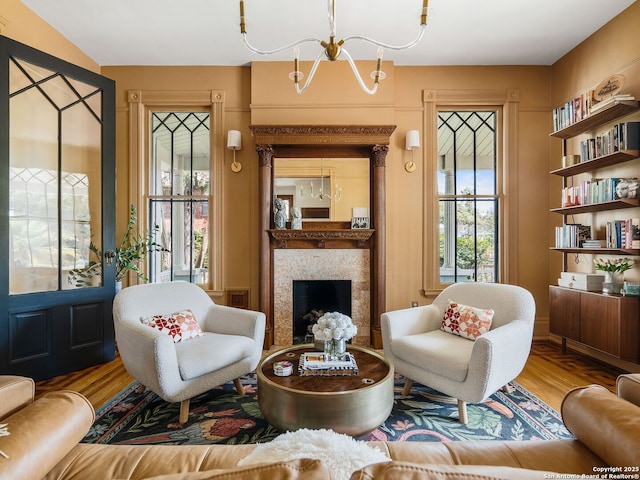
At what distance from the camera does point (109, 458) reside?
38.5 inches

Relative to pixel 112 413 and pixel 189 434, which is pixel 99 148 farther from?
pixel 189 434

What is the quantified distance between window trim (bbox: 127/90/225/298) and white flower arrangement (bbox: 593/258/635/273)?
3683 millimetres

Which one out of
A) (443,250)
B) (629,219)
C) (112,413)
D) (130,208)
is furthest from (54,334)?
(629,219)

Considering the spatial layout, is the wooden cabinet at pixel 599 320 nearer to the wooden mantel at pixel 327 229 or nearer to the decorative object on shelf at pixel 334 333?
the wooden mantel at pixel 327 229

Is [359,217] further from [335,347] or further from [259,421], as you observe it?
[259,421]

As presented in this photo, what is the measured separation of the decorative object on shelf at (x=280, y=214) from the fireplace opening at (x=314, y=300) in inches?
25.4

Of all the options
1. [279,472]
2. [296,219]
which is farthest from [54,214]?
[279,472]

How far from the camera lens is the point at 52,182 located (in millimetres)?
2814

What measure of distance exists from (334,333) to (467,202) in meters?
2.66

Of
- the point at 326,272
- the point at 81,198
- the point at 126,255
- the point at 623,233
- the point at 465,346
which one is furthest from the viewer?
the point at 326,272

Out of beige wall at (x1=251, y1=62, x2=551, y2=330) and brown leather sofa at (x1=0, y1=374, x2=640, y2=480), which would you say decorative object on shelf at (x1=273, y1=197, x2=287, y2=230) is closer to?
beige wall at (x1=251, y1=62, x2=551, y2=330)

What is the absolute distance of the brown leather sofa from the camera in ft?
2.70

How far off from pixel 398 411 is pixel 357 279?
1.61 m

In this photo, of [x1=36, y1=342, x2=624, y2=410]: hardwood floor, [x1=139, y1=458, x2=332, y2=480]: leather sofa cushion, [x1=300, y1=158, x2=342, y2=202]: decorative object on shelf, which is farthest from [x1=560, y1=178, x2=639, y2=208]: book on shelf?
[x1=139, y1=458, x2=332, y2=480]: leather sofa cushion
